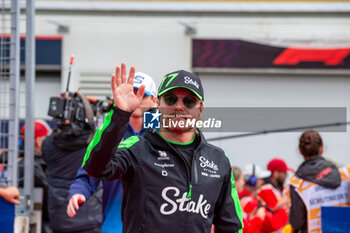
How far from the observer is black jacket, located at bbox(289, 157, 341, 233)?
543 centimetres

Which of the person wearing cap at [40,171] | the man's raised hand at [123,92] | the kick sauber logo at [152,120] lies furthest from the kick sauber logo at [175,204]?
the person wearing cap at [40,171]

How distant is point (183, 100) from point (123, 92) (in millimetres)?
440

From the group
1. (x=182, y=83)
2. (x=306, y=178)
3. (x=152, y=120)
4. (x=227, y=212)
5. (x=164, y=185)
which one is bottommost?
(x=227, y=212)

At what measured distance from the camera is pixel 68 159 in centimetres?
620

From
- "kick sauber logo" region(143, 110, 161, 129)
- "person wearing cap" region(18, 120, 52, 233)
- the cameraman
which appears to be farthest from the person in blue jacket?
"person wearing cap" region(18, 120, 52, 233)

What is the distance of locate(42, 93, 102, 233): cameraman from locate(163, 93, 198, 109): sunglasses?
2381mm

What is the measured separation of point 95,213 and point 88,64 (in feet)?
26.1

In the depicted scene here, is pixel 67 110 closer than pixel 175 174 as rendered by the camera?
No

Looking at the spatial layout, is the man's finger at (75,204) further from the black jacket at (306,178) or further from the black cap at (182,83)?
the black jacket at (306,178)

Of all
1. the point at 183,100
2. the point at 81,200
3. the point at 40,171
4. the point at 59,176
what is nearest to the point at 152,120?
the point at 183,100

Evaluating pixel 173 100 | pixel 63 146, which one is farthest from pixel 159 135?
pixel 63 146

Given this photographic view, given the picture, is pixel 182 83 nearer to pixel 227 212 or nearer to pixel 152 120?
pixel 152 120

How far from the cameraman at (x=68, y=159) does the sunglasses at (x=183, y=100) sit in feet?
7.81

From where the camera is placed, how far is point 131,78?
9.75 feet
